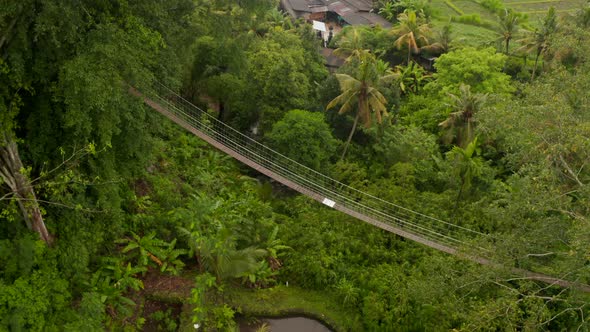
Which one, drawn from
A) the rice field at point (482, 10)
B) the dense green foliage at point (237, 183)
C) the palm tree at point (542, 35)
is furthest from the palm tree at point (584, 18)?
the rice field at point (482, 10)

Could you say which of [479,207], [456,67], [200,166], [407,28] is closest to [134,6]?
[200,166]

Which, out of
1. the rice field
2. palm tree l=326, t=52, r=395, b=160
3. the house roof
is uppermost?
palm tree l=326, t=52, r=395, b=160

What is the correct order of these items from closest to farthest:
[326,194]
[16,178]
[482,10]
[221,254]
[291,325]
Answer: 1. [16,178]
2. [221,254]
3. [291,325]
4. [326,194]
5. [482,10]

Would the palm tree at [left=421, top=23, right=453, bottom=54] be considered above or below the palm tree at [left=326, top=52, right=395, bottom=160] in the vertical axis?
below

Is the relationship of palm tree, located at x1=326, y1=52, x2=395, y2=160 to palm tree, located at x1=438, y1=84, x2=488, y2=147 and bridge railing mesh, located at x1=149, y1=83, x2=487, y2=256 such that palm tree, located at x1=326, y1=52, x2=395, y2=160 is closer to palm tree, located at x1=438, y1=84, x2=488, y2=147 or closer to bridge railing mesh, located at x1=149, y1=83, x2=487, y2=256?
bridge railing mesh, located at x1=149, y1=83, x2=487, y2=256

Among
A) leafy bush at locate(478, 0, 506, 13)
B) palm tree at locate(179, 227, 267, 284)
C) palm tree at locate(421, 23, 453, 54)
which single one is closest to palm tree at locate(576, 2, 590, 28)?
palm tree at locate(421, 23, 453, 54)

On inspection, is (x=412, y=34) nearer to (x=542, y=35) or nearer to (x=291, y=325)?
(x=542, y=35)

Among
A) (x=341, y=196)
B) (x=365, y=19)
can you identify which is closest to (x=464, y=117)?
(x=341, y=196)
